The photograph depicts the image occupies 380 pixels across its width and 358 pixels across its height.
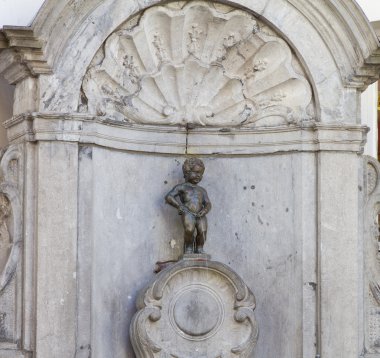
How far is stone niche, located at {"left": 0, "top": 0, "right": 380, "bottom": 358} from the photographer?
9.22 m

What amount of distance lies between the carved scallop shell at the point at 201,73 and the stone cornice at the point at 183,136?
0.28ft

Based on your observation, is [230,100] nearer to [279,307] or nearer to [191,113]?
[191,113]

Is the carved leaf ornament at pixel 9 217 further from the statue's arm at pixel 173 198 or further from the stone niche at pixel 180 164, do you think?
the statue's arm at pixel 173 198

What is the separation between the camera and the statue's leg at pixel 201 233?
9711 mm

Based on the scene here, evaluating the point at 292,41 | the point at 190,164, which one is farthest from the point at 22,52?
the point at 292,41

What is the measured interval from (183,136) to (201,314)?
4.29ft

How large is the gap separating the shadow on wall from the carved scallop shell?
843mm

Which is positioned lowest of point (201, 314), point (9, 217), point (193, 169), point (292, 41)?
point (201, 314)

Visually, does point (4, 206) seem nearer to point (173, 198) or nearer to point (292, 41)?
point (173, 198)

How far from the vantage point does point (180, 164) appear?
10.1 m

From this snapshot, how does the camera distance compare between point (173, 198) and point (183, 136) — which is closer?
point (173, 198)

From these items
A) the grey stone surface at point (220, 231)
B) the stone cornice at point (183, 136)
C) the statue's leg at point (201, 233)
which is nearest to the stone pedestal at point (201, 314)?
the statue's leg at point (201, 233)

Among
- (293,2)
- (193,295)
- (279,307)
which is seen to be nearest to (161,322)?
(193,295)

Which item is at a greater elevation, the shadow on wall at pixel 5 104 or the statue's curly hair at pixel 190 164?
the shadow on wall at pixel 5 104
